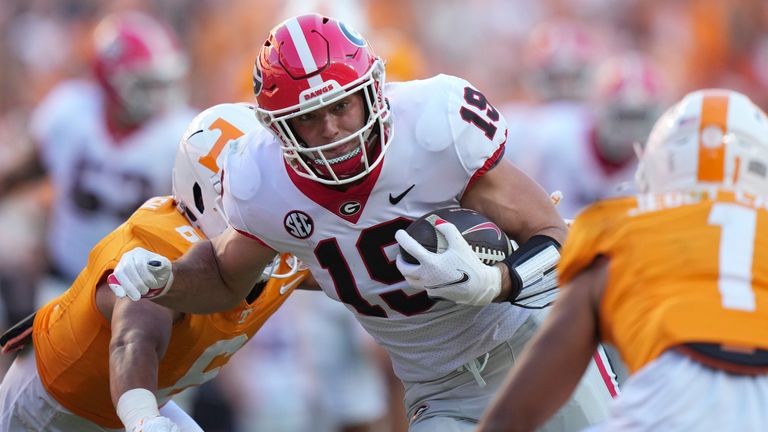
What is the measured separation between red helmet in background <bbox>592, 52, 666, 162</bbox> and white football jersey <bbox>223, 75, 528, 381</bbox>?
13.0 ft

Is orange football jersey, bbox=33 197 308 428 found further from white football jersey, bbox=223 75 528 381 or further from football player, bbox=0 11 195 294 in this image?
football player, bbox=0 11 195 294

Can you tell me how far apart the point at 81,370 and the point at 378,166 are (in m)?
1.26

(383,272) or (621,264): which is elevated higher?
(621,264)

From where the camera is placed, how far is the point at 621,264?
306 centimetres

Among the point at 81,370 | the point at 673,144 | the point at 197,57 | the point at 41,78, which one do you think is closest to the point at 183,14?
the point at 197,57

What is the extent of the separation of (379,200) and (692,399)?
1.35m

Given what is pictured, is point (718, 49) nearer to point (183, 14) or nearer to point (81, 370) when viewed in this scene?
point (183, 14)

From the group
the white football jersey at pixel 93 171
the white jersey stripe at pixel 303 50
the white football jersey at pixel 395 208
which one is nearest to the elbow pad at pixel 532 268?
the white football jersey at pixel 395 208

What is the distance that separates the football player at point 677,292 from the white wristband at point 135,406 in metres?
1.26

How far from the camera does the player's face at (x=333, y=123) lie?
3.97 m

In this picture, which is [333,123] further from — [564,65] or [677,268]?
[564,65]

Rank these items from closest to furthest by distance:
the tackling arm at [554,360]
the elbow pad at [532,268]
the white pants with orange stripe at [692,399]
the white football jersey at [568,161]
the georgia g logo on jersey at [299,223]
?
1. the white pants with orange stripe at [692,399]
2. the tackling arm at [554,360]
3. the elbow pad at [532,268]
4. the georgia g logo on jersey at [299,223]
5. the white football jersey at [568,161]

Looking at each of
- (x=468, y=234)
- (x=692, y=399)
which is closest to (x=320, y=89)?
(x=468, y=234)

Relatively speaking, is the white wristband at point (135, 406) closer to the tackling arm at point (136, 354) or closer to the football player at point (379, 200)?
the tackling arm at point (136, 354)
